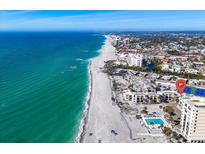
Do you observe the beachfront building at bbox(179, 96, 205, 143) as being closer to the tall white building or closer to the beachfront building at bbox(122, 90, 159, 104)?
the beachfront building at bbox(122, 90, 159, 104)

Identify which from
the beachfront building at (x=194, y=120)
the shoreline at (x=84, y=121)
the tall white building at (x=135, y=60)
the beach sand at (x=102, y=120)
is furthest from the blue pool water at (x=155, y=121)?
the tall white building at (x=135, y=60)

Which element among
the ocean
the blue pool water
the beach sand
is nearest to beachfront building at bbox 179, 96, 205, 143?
the blue pool water

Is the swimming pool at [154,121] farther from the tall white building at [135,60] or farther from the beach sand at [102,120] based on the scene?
the tall white building at [135,60]

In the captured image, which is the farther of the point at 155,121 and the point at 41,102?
the point at 41,102

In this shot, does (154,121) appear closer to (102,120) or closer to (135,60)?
(102,120)

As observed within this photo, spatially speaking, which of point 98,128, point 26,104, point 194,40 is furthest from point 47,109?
point 194,40

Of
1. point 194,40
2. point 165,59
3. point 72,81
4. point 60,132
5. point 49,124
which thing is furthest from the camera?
point 194,40

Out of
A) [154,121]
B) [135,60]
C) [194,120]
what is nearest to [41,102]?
[154,121]
